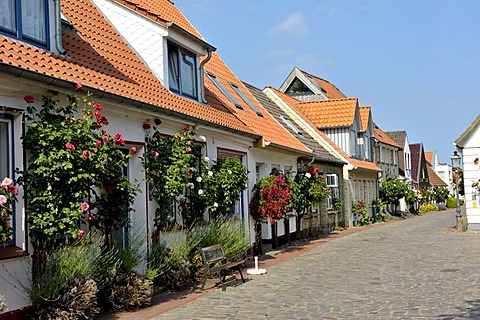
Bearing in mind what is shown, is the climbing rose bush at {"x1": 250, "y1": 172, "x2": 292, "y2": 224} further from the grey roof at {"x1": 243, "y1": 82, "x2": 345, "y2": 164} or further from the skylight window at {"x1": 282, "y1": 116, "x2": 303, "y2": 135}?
the skylight window at {"x1": 282, "y1": 116, "x2": 303, "y2": 135}

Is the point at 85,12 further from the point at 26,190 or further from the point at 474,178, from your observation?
the point at 474,178

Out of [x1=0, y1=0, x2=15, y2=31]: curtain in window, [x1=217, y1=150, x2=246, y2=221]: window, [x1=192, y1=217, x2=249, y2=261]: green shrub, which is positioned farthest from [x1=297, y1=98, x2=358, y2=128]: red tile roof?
[x1=0, y1=0, x2=15, y2=31]: curtain in window

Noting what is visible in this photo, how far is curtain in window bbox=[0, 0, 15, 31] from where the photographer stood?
30.2ft

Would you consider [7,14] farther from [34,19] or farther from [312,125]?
[312,125]

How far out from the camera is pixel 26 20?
32.2ft

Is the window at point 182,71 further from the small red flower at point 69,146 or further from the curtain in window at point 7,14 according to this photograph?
the small red flower at point 69,146

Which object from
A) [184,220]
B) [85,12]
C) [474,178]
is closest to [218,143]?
[184,220]

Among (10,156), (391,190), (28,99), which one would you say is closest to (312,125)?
(391,190)

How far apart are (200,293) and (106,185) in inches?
119

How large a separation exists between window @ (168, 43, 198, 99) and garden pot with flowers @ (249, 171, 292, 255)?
3765 millimetres

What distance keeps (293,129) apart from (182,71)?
13013mm

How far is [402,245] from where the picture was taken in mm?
20453

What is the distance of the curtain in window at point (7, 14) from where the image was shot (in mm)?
9219

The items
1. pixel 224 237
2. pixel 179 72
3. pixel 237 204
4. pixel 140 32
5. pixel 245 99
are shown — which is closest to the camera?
pixel 224 237
